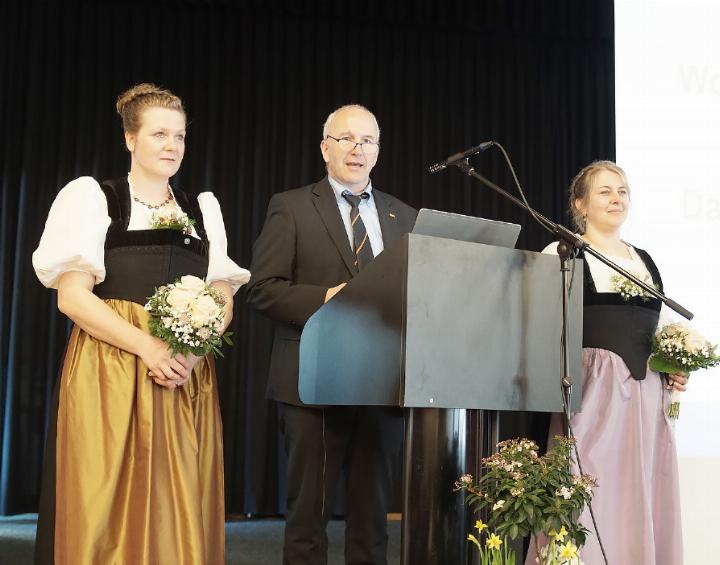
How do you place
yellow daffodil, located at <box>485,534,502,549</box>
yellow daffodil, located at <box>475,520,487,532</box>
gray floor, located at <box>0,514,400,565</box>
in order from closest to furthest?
yellow daffodil, located at <box>485,534,502,549</box>, yellow daffodil, located at <box>475,520,487,532</box>, gray floor, located at <box>0,514,400,565</box>

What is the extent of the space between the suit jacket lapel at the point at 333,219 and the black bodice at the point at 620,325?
1022 mm

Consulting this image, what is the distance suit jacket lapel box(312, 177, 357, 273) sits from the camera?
9.58 feet

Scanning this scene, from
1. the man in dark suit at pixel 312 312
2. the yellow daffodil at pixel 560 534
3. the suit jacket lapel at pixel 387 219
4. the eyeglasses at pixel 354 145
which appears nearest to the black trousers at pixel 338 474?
the man in dark suit at pixel 312 312

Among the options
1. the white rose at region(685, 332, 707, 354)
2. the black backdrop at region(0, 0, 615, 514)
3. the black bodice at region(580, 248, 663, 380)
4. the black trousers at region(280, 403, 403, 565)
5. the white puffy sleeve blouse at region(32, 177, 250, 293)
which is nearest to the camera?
the white puffy sleeve blouse at region(32, 177, 250, 293)

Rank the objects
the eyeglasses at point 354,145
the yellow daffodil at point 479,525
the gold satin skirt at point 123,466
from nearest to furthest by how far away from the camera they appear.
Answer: the yellow daffodil at point 479,525 < the gold satin skirt at point 123,466 < the eyeglasses at point 354,145

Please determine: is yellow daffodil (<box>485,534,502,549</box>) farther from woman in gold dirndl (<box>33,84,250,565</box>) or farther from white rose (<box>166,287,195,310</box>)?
white rose (<box>166,287,195,310</box>)

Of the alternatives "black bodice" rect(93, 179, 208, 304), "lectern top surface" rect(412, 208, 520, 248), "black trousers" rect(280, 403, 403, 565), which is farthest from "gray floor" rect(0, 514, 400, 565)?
"lectern top surface" rect(412, 208, 520, 248)

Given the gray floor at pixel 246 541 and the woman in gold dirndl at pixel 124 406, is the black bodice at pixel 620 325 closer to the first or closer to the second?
the woman in gold dirndl at pixel 124 406

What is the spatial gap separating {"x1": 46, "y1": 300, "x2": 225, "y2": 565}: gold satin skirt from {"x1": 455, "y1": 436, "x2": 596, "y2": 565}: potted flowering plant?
833mm

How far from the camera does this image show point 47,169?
5.70 metres

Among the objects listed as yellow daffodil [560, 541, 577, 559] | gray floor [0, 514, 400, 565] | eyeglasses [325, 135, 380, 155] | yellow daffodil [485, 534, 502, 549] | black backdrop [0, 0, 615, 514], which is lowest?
gray floor [0, 514, 400, 565]

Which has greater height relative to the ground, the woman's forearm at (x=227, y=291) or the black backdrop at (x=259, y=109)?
the black backdrop at (x=259, y=109)

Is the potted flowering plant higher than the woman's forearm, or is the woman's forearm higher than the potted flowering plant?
the woman's forearm

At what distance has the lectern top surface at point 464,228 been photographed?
2.10 meters
